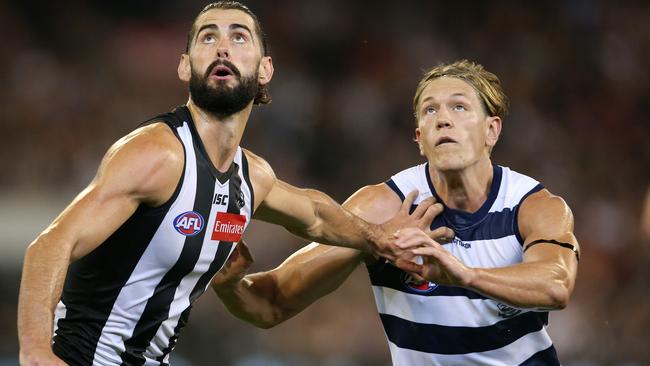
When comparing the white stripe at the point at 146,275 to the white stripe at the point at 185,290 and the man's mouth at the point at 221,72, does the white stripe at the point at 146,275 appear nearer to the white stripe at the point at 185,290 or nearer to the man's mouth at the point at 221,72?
the white stripe at the point at 185,290

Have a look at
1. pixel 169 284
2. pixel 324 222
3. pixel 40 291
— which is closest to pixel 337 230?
pixel 324 222

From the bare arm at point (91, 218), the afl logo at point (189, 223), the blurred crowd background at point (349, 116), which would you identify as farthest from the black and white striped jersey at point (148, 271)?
the blurred crowd background at point (349, 116)

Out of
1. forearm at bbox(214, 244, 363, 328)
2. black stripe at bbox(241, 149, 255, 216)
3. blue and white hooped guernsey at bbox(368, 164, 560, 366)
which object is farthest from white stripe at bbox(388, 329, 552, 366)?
black stripe at bbox(241, 149, 255, 216)

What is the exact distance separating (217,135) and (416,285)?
1322 millimetres

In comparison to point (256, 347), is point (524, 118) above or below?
above

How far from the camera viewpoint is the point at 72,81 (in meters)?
9.63

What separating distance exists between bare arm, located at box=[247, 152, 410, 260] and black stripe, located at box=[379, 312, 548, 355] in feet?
1.42

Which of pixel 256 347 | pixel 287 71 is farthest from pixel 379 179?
pixel 256 347

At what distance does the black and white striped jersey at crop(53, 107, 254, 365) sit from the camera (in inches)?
151

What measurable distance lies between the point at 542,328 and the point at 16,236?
15.3 ft

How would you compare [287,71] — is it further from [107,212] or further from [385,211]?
[107,212]

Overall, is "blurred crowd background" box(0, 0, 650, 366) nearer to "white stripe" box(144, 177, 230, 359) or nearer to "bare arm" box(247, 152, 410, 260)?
"bare arm" box(247, 152, 410, 260)

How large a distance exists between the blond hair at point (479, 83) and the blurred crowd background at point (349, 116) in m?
3.14

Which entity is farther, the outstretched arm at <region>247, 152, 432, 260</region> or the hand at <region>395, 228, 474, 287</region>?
the outstretched arm at <region>247, 152, 432, 260</region>
